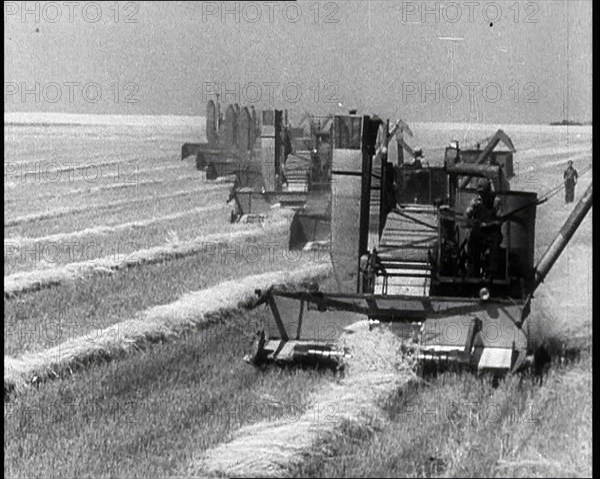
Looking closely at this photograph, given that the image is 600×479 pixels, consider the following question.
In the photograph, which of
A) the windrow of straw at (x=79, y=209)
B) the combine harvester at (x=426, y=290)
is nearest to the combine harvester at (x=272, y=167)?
the windrow of straw at (x=79, y=209)

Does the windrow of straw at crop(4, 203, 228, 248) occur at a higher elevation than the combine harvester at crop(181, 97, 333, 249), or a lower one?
lower

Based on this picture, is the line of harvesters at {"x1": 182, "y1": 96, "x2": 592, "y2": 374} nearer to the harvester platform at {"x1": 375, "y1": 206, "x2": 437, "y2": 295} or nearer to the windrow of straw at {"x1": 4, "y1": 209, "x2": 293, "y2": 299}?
the harvester platform at {"x1": 375, "y1": 206, "x2": 437, "y2": 295}

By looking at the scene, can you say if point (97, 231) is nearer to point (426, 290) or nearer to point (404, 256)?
point (404, 256)

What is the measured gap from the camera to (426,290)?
898 centimetres

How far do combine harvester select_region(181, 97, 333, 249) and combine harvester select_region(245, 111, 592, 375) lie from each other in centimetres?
523

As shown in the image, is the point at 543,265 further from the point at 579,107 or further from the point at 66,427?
the point at 66,427

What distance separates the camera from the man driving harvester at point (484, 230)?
8.16 metres

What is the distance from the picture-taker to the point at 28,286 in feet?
34.3

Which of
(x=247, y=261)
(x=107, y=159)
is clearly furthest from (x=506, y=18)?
(x=107, y=159)

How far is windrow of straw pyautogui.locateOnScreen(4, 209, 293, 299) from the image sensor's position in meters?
10.6

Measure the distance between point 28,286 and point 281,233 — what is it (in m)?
5.39

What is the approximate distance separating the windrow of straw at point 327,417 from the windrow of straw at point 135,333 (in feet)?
5.98

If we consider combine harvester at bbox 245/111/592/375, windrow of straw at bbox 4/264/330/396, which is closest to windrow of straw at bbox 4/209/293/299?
windrow of straw at bbox 4/264/330/396

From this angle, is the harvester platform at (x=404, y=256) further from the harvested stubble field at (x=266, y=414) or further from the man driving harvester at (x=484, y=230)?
the harvested stubble field at (x=266, y=414)
